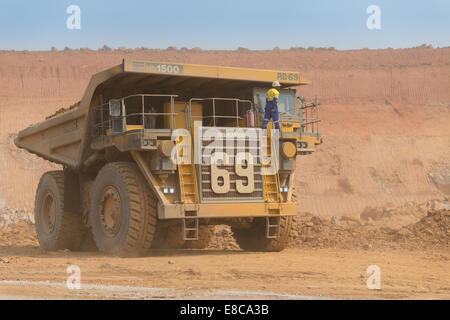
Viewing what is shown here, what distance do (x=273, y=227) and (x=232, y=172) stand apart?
1433mm

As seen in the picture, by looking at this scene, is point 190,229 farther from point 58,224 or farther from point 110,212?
point 58,224

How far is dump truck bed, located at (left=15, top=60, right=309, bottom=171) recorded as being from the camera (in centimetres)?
1374

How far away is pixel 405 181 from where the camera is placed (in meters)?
39.8

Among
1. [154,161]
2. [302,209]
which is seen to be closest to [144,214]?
[154,161]

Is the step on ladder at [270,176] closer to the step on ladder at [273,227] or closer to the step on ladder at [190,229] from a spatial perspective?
the step on ladder at [273,227]

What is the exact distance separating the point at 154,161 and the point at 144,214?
3.09 ft

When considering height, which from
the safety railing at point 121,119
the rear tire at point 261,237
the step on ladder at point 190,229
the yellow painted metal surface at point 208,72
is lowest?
the rear tire at point 261,237

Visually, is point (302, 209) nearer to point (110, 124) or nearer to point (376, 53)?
point (110, 124)

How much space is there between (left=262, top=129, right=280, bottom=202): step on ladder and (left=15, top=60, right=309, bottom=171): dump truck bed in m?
1.37

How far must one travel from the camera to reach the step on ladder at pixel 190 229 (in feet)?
42.5

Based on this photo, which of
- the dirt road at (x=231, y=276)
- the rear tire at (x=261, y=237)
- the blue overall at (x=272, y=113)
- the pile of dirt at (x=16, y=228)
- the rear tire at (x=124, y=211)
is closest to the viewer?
the dirt road at (x=231, y=276)

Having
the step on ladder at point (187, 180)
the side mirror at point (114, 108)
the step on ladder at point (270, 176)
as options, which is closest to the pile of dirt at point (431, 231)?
the step on ladder at point (270, 176)

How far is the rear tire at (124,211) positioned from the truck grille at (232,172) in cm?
96
